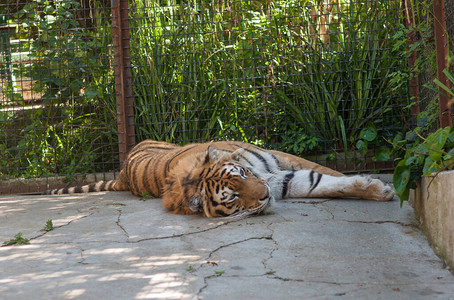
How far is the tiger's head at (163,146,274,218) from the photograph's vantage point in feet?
Answer: 12.5

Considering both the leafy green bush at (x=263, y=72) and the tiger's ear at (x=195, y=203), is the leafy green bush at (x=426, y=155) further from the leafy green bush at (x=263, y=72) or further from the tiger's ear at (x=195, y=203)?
the leafy green bush at (x=263, y=72)

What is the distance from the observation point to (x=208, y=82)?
20.5 ft

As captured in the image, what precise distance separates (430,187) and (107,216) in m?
2.43

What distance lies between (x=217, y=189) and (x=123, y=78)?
2549 millimetres

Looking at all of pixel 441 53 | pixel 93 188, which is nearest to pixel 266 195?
pixel 441 53

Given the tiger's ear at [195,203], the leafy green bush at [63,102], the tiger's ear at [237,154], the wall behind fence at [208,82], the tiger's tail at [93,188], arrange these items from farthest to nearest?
1. the leafy green bush at [63,102]
2. the wall behind fence at [208,82]
3. the tiger's tail at [93,188]
4. the tiger's ear at [237,154]
5. the tiger's ear at [195,203]

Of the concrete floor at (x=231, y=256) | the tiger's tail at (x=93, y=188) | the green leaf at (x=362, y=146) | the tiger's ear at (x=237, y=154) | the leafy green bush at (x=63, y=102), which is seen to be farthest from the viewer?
the leafy green bush at (x=63, y=102)

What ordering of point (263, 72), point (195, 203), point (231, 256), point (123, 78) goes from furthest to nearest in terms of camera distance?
1. point (263, 72)
2. point (123, 78)
3. point (195, 203)
4. point (231, 256)

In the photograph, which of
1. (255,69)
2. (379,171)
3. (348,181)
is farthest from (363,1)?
(348,181)

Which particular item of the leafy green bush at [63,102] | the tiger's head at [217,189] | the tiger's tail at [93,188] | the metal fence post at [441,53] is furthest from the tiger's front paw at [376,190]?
the leafy green bush at [63,102]

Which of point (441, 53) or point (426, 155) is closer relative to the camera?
point (426, 155)

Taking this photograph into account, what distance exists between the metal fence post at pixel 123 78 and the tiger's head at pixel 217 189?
5.85 feet

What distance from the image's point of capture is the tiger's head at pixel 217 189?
12.5 feet

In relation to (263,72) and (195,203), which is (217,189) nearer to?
(195,203)
